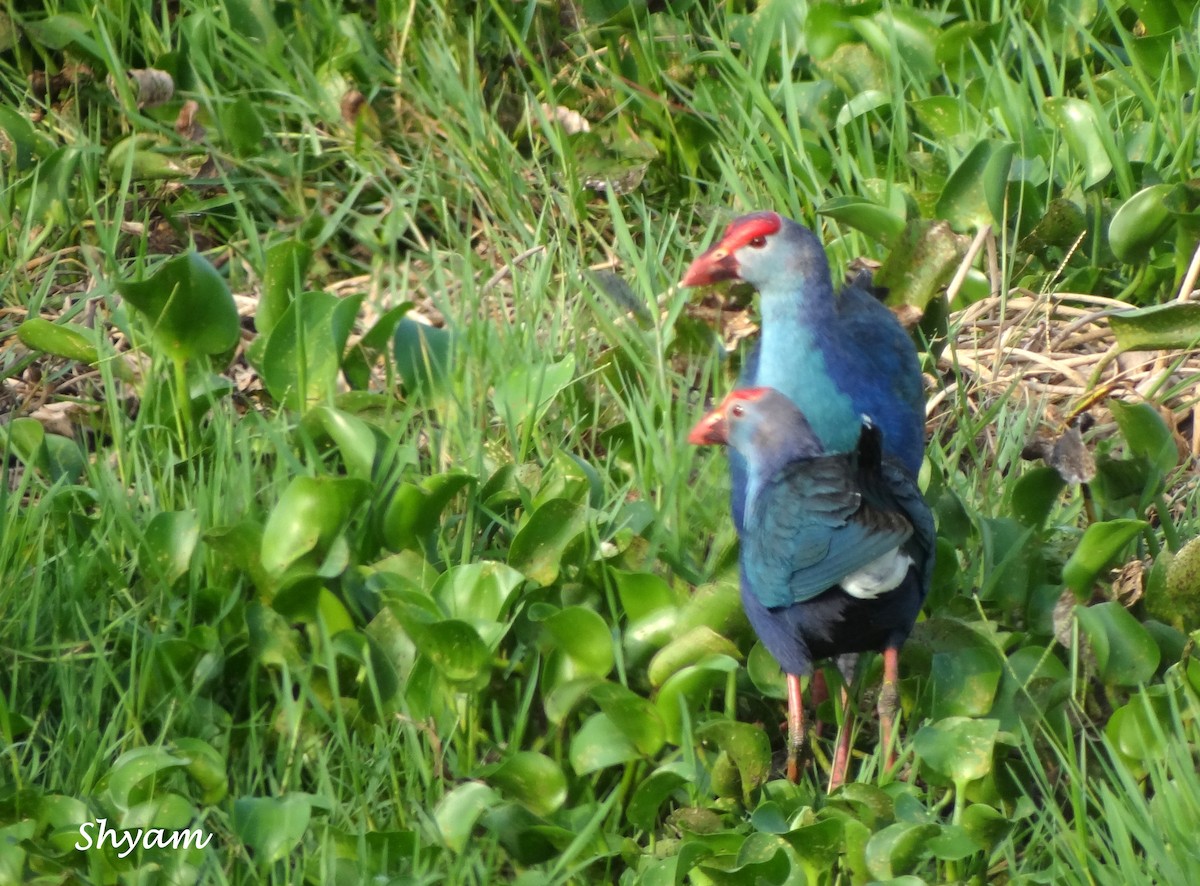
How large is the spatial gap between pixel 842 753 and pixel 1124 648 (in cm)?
45

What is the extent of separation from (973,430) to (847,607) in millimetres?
869

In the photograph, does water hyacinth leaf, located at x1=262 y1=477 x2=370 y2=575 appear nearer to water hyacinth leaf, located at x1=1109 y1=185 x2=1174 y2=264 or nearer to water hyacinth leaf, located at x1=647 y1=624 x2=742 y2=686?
water hyacinth leaf, located at x1=647 y1=624 x2=742 y2=686

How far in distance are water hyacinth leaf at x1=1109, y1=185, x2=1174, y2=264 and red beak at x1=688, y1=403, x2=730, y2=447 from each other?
1075mm

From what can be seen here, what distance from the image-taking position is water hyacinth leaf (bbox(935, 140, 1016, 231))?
10.6 ft

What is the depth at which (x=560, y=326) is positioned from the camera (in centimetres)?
328

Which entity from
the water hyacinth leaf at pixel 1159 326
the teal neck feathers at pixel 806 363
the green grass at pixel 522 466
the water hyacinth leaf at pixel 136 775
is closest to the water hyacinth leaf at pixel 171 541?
the green grass at pixel 522 466

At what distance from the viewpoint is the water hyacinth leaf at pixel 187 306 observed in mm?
2797

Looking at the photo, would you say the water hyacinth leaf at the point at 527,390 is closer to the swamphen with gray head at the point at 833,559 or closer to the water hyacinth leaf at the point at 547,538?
the water hyacinth leaf at the point at 547,538

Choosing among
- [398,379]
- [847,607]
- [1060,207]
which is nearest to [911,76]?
[1060,207]

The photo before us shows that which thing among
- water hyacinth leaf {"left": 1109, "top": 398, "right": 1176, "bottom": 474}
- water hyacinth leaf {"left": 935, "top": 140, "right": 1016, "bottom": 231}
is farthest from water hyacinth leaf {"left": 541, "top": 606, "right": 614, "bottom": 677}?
water hyacinth leaf {"left": 935, "top": 140, "right": 1016, "bottom": 231}

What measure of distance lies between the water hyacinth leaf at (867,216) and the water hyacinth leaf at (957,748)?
45.6 inches

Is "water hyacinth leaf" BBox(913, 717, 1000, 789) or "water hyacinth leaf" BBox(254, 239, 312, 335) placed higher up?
"water hyacinth leaf" BBox(254, 239, 312, 335)

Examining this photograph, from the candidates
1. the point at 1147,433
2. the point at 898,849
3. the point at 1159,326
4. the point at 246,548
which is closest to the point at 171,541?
the point at 246,548

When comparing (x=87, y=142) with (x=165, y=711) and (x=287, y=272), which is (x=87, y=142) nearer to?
(x=287, y=272)
